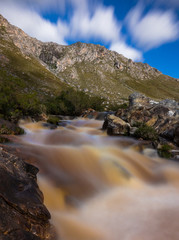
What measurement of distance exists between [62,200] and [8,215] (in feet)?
7.18

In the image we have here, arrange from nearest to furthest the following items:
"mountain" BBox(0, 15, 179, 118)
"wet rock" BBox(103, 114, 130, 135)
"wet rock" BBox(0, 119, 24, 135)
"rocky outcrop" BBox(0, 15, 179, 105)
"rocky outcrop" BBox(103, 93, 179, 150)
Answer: "wet rock" BBox(0, 119, 24, 135), "rocky outcrop" BBox(103, 93, 179, 150), "wet rock" BBox(103, 114, 130, 135), "mountain" BBox(0, 15, 179, 118), "rocky outcrop" BBox(0, 15, 179, 105)

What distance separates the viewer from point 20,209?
9.59 feet

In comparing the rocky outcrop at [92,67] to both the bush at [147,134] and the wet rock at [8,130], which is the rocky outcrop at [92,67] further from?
the wet rock at [8,130]

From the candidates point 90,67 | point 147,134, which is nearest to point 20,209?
point 147,134

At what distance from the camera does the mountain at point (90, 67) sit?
101625 mm

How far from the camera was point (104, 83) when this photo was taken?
402 feet

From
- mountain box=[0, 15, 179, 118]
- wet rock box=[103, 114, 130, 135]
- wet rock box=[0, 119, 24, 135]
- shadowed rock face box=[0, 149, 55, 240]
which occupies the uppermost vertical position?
mountain box=[0, 15, 179, 118]

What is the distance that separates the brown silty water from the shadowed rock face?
721mm

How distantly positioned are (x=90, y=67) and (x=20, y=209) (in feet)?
496

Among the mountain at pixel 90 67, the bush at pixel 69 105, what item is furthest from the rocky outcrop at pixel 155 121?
the mountain at pixel 90 67

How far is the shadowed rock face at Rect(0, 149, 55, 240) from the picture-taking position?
2.49 meters

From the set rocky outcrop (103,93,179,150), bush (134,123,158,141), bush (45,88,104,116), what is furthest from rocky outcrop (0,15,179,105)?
bush (134,123,158,141)

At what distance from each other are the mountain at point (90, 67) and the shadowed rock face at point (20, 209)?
90381mm

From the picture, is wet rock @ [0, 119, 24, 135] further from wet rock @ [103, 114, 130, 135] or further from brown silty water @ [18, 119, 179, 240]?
wet rock @ [103, 114, 130, 135]
